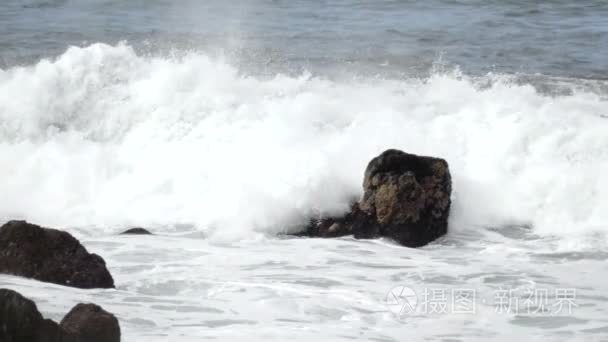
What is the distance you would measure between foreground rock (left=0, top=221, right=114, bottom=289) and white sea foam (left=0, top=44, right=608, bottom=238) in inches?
102

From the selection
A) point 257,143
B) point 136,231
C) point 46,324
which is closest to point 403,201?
point 136,231

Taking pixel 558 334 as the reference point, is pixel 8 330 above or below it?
above

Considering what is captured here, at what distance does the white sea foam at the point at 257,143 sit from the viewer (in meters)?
10.3

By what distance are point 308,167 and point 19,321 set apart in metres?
5.42

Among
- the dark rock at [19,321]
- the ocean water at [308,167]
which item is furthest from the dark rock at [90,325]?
the ocean water at [308,167]

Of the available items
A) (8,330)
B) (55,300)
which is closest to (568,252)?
(55,300)

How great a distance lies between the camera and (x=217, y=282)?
8102 millimetres

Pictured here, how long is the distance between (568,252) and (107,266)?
11.8 ft

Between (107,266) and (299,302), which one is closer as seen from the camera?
(299,302)

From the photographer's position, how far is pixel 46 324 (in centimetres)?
545

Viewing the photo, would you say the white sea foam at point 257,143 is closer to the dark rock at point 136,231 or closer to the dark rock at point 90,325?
the dark rock at point 136,231

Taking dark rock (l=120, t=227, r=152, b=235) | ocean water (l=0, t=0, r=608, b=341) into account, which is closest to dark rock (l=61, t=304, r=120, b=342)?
ocean water (l=0, t=0, r=608, b=341)

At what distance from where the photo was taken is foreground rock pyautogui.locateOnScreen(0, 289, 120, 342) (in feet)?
17.5

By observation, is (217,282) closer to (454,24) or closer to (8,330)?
(8,330)
